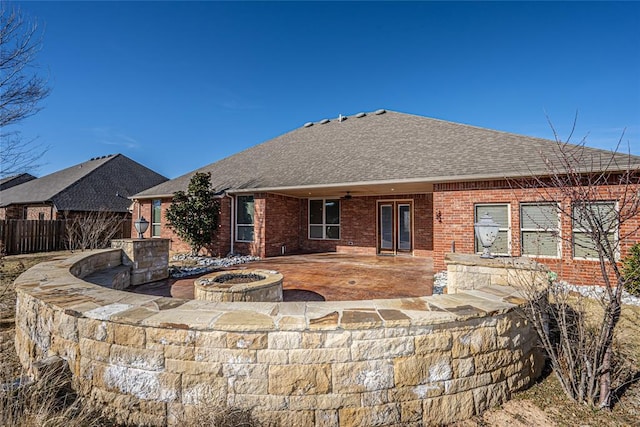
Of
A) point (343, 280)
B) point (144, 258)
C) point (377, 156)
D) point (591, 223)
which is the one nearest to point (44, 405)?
point (591, 223)

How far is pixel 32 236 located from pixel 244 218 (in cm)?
1039

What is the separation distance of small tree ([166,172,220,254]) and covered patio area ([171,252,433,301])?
2.95 metres

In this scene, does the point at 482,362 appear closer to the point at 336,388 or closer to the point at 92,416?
the point at 336,388

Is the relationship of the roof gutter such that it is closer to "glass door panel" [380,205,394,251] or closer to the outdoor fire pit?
"glass door panel" [380,205,394,251]

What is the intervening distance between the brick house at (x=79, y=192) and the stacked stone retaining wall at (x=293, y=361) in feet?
57.9

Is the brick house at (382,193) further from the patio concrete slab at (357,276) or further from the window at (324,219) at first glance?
the patio concrete slab at (357,276)

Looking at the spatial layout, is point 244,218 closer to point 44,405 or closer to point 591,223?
point 44,405

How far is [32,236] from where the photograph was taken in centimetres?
1256

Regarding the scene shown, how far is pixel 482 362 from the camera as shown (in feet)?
7.74

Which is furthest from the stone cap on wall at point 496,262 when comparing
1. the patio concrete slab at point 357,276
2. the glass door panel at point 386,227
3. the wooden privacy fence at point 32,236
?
the wooden privacy fence at point 32,236

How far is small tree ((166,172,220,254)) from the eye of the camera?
35.2 ft

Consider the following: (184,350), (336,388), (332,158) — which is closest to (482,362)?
(336,388)

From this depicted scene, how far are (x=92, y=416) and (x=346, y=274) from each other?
578cm

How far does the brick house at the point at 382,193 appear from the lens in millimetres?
7129
